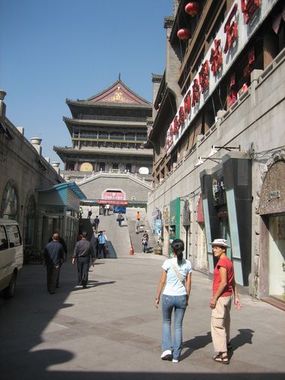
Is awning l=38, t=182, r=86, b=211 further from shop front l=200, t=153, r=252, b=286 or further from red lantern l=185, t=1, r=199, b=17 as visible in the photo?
red lantern l=185, t=1, r=199, b=17

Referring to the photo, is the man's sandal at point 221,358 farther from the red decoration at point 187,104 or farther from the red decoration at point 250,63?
the red decoration at point 187,104

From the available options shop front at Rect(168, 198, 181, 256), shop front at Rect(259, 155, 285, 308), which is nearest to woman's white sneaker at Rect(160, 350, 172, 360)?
shop front at Rect(259, 155, 285, 308)

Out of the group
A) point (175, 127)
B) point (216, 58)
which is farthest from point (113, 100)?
point (216, 58)

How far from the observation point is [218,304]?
6.38 m

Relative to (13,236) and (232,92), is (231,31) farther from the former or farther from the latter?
(13,236)

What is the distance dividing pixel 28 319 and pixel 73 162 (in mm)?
67934

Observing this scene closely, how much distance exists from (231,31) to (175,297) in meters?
13.1

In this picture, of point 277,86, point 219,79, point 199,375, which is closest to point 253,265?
point 277,86

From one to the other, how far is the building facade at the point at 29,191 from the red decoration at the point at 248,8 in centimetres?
870

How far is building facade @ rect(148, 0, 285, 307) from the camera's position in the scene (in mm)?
11445

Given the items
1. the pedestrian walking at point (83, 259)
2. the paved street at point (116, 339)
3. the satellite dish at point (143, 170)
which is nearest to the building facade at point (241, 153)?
the paved street at point (116, 339)

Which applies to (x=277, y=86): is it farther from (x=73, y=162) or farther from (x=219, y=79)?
(x=73, y=162)

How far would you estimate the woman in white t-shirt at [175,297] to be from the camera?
6129 millimetres

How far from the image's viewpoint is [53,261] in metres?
12.6
